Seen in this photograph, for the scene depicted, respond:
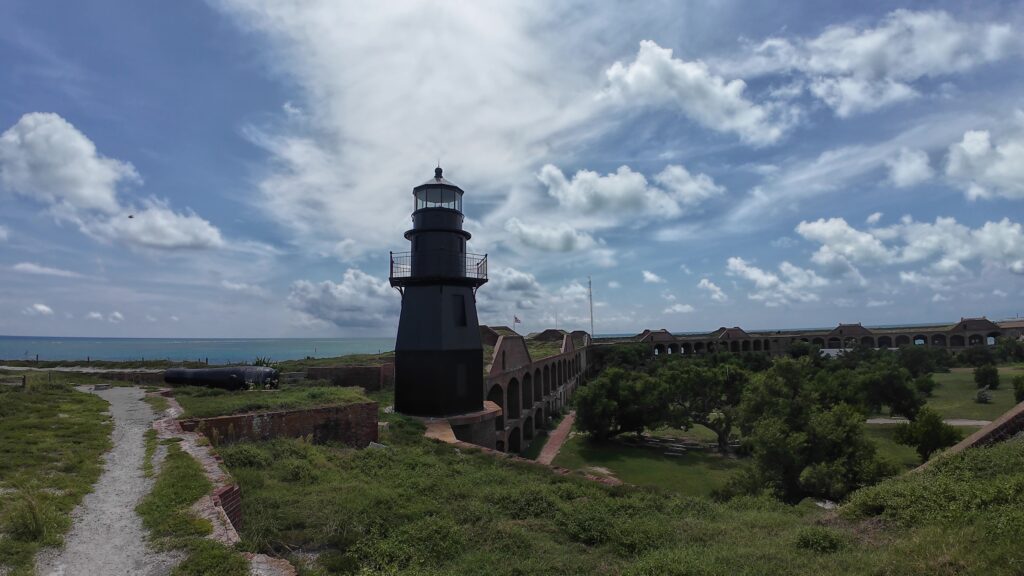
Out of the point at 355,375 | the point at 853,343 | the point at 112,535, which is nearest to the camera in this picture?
the point at 112,535

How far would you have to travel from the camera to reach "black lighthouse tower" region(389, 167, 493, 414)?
16953mm

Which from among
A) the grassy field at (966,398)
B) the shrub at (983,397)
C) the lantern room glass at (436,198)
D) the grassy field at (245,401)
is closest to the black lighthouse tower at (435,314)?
the lantern room glass at (436,198)

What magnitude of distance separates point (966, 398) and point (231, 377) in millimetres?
48361

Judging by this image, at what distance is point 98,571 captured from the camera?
15.3 ft

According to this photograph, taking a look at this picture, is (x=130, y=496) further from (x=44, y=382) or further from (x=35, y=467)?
(x=44, y=382)

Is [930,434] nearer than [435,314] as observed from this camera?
No

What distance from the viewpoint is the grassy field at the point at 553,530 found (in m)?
5.15

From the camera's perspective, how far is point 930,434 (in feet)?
65.5

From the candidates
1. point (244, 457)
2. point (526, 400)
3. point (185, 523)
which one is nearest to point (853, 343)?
point (526, 400)

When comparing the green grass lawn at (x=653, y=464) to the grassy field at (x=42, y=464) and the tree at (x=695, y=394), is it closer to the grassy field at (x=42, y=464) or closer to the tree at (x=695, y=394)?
the tree at (x=695, y=394)

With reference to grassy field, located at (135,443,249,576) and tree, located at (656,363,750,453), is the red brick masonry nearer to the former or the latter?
grassy field, located at (135,443,249,576)

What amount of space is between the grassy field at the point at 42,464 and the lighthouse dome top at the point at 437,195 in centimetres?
1013

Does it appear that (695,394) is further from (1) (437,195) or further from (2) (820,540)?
(2) (820,540)

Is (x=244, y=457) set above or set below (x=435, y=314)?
below
